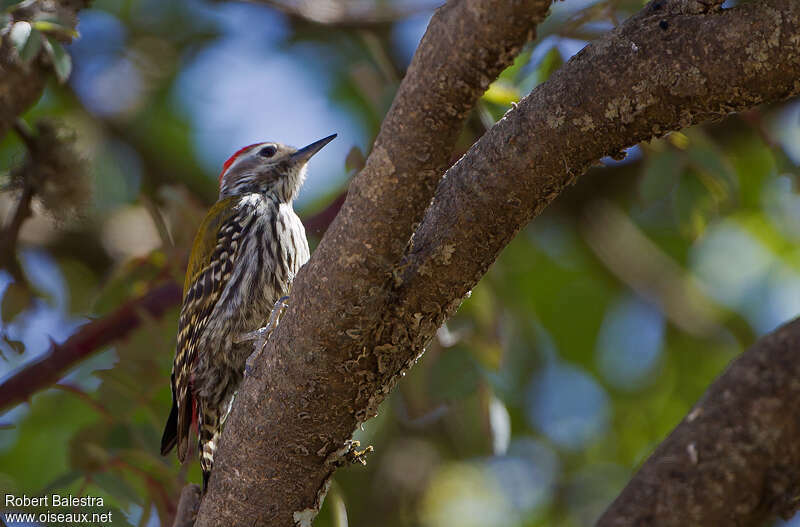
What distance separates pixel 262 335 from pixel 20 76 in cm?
222

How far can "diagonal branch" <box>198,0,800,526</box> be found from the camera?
2260 millimetres

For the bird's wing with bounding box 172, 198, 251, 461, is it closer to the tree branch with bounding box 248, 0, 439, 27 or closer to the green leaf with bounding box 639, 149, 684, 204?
the tree branch with bounding box 248, 0, 439, 27

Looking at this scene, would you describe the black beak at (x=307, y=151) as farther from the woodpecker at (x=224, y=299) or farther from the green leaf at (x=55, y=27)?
the green leaf at (x=55, y=27)

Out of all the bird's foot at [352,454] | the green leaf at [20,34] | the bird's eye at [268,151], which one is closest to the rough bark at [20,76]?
the green leaf at [20,34]

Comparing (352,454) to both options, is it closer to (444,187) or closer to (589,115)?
(444,187)

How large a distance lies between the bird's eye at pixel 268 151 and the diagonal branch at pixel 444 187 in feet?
11.4

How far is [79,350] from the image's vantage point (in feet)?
15.9

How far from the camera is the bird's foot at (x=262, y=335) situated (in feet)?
10.4

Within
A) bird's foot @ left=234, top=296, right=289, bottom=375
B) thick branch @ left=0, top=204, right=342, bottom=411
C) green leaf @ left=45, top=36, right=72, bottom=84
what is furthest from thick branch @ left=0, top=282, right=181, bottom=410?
green leaf @ left=45, top=36, right=72, bottom=84

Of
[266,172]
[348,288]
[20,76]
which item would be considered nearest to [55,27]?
[20,76]

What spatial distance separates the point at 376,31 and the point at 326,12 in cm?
79

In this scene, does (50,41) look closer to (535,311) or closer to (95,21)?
(95,21)

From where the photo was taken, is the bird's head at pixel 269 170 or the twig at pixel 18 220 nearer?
the twig at pixel 18 220

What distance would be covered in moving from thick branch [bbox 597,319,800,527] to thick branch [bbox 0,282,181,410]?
3.38m
